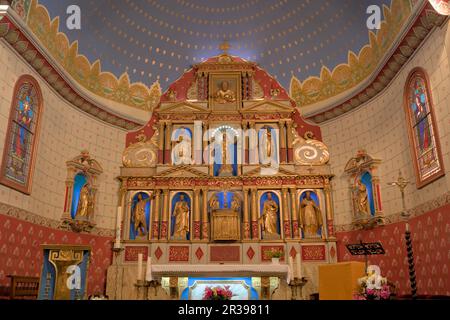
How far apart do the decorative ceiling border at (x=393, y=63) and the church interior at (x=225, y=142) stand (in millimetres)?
47

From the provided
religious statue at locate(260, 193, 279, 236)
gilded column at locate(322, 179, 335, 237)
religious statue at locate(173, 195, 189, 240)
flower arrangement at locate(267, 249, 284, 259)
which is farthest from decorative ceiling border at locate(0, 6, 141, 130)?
gilded column at locate(322, 179, 335, 237)

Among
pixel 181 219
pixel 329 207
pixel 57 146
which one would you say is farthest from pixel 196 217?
pixel 57 146

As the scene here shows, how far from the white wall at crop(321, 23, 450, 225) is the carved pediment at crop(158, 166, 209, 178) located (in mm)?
4974

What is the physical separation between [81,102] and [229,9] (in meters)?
6.85

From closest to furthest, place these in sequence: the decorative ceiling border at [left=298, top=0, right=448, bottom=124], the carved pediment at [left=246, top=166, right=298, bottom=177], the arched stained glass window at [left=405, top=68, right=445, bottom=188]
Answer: the decorative ceiling border at [left=298, top=0, right=448, bottom=124], the arched stained glass window at [left=405, top=68, right=445, bottom=188], the carved pediment at [left=246, top=166, right=298, bottom=177]

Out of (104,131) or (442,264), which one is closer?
(442,264)

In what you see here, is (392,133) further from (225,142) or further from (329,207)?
(225,142)

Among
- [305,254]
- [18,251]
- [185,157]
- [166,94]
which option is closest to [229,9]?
[166,94]

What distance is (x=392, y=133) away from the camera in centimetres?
1302

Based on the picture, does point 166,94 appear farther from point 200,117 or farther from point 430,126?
point 430,126

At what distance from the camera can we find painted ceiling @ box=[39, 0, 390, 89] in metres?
15.1

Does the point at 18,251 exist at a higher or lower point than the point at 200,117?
lower

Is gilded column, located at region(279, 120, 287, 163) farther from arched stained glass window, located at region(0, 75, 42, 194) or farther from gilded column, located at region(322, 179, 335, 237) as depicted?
arched stained glass window, located at region(0, 75, 42, 194)

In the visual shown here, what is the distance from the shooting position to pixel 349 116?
1532cm
